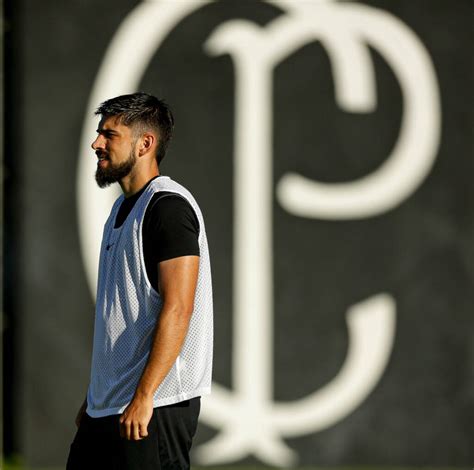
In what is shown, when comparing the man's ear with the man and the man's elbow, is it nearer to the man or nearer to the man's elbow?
the man

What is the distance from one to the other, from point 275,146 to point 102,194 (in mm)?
1123

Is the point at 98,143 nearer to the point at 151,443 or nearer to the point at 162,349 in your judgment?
the point at 162,349

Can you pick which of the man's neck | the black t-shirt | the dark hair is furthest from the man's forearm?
the dark hair

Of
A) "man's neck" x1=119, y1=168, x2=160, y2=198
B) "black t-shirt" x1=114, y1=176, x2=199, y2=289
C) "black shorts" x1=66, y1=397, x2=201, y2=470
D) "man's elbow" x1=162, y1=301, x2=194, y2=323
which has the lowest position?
"black shorts" x1=66, y1=397, x2=201, y2=470

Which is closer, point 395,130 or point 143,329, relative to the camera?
point 143,329

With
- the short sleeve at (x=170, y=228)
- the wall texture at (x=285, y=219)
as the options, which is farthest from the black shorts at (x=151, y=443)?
the wall texture at (x=285, y=219)

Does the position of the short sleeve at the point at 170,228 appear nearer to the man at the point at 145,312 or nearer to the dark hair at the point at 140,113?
the man at the point at 145,312

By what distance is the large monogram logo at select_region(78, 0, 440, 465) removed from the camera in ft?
23.0

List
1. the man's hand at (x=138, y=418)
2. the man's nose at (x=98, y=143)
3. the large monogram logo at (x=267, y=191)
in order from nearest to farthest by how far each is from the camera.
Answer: the man's hand at (x=138, y=418)
the man's nose at (x=98, y=143)
the large monogram logo at (x=267, y=191)

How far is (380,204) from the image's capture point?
23.2 feet

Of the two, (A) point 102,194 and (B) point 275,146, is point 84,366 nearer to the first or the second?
(A) point 102,194

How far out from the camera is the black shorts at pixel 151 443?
3.43 meters

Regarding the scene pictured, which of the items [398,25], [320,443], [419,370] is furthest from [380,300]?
[398,25]

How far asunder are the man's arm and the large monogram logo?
3.71 metres
